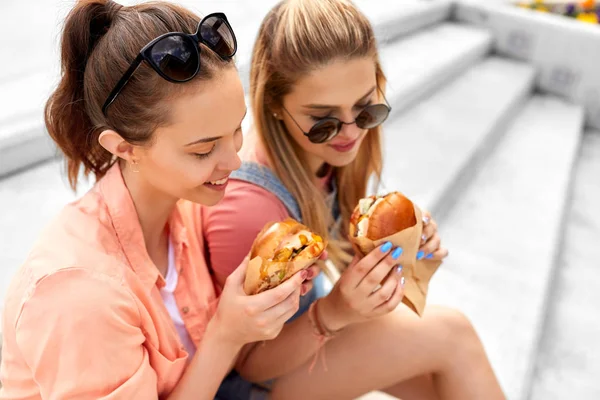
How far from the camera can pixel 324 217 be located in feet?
5.21

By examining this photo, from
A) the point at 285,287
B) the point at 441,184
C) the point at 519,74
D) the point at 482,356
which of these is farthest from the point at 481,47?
the point at 285,287

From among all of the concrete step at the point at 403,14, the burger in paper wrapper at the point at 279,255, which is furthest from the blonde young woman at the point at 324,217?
the concrete step at the point at 403,14

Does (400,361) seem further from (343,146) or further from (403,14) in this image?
(403,14)

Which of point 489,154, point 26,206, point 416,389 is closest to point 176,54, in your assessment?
point 416,389

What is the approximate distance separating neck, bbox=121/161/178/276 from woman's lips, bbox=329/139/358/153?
17.8 inches

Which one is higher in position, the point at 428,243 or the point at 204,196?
the point at 204,196

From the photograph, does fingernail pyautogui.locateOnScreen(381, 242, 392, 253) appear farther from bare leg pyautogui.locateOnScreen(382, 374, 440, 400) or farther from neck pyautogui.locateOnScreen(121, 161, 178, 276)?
bare leg pyautogui.locateOnScreen(382, 374, 440, 400)

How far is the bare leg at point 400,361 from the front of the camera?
1435mm

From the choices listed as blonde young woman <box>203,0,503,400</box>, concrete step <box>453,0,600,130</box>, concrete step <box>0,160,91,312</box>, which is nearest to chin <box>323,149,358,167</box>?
blonde young woman <box>203,0,503,400</box>

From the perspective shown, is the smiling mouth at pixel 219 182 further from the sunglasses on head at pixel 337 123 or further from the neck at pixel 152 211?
the sunglasses on head at pixel 337 123

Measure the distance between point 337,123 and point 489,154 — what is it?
2.56 meters

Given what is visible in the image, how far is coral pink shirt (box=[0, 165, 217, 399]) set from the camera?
92 cm

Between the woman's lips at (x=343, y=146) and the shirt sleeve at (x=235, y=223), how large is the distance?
0.71 ft

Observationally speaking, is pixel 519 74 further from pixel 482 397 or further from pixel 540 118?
pixel 482 397
